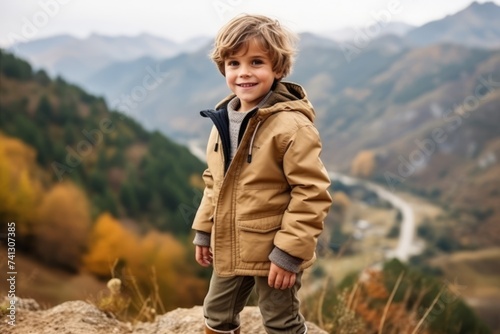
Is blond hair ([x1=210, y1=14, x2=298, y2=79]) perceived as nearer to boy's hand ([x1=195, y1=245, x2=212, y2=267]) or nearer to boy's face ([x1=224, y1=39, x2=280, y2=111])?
boy's face ([x1=224, y1=39, x2=280, y2=111])

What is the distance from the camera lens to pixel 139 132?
192 feet

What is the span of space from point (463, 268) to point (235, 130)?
59917 millimetres

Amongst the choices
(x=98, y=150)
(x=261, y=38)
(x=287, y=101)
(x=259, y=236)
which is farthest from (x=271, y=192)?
(x=98, y=150)

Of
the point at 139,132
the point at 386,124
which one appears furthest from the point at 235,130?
the point at 386,124

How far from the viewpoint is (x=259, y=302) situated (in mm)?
2301

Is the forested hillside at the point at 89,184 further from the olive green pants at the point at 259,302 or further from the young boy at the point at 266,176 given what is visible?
the young boy at the point at 266,176

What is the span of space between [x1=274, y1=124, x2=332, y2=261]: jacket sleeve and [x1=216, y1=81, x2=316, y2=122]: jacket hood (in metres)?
0.14

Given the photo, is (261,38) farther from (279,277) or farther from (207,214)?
(279,277)

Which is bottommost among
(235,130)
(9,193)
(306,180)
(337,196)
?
(337,196)

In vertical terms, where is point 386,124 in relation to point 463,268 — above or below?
above

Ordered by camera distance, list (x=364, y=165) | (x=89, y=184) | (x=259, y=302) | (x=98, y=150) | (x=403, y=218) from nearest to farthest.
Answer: (x=259, y=302) < (x=89, y=184) < (x=98, y=150) < (x=403, y=218) < (x=364, y=165)

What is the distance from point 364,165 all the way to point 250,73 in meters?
106

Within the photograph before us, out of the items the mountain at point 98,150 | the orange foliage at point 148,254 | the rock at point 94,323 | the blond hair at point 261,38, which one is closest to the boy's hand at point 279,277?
the blond hair at point 261,38

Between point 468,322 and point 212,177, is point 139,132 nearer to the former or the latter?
point 468,322
